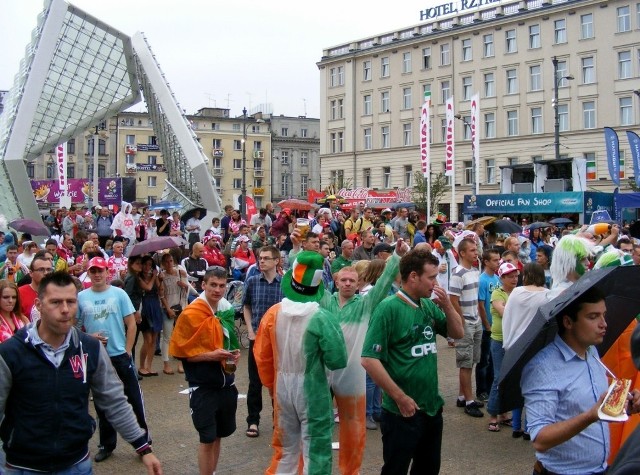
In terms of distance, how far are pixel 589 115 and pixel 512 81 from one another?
22.7ft

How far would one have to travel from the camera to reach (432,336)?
4.65 m

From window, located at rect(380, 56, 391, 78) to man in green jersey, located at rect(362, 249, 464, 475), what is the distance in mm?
60203

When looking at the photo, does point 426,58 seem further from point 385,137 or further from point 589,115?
point 589,115

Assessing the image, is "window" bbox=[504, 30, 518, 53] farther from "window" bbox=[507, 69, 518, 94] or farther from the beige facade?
"window" bbox=[507, 69, 518, 94]

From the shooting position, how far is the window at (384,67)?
6278 centimetres

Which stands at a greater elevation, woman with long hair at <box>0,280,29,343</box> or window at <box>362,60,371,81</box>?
window at <box>362,60,371,81</box>

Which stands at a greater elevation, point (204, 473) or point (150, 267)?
point (150, 267)

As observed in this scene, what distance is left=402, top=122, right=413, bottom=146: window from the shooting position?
61812mm

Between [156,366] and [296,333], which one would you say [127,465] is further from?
[156,366]

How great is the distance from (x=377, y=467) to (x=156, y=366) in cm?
532

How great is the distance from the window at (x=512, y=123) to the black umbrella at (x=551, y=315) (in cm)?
5471

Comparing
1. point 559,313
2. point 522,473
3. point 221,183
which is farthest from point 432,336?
point 221,183

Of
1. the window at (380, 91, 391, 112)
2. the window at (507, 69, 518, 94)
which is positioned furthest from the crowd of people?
the window at (380, 91, 391, 112)

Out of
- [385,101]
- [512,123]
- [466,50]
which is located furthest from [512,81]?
[385,101]
